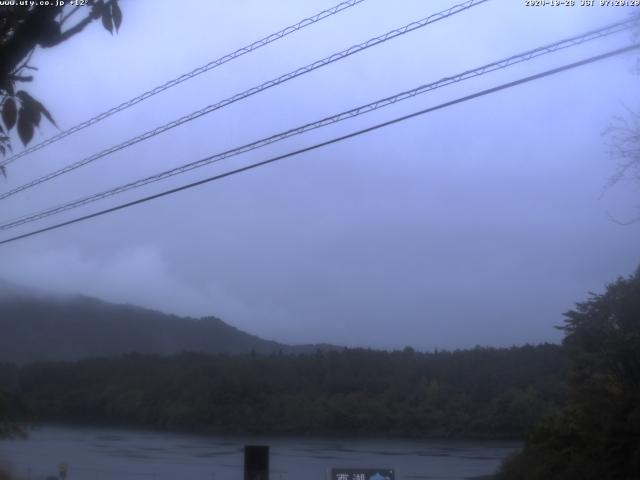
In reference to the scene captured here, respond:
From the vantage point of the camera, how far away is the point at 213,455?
3027 centimetres

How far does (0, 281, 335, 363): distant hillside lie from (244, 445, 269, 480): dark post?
23.5 meters

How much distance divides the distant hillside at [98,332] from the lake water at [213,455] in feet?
13.1

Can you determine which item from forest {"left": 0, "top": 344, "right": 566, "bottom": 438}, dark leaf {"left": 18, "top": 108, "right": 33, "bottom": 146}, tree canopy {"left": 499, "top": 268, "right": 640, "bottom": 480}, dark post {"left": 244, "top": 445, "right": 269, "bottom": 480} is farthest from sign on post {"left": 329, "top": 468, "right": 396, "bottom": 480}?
forest {"left": 0, "top": 344, "right": 566, "bottom": 438}

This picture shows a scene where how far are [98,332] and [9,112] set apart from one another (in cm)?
4437

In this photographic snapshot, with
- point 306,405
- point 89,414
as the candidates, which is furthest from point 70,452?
point 306,405

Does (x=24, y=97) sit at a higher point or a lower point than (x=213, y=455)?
higher

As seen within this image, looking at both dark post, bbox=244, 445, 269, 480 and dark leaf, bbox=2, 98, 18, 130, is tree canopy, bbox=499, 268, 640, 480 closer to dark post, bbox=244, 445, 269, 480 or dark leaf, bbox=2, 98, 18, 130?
dark post, bbox=244, 445, 269, 480

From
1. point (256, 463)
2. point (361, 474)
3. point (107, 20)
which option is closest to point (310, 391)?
point (256, 463)

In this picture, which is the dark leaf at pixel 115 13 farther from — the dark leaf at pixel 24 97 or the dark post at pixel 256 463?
the dark post at pixel 256 463

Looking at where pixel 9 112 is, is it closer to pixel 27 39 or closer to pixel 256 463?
pixel 27 39

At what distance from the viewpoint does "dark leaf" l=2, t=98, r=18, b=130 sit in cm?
404

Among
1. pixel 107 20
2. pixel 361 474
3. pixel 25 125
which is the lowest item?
A: pixel 361 474

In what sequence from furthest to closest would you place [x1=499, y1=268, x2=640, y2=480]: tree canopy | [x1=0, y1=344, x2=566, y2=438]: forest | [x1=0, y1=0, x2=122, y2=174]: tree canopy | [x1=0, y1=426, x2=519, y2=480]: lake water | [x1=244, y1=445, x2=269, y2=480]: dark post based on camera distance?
[x1=0, y1=344, x2=566, y2=438]: forest → [x1=0, y1=426, x2=519, y2=480]: lake water → [x1=499, y1=268, x2=640, y2=480]: tree canopy → [x1=244, y1=445, x2=269, y2=480]: dark post → [x1=0, y1=0, x2=122, y2=174]: tree canopy

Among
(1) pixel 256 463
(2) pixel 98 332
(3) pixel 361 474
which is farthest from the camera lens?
(2) pixel 98 332
